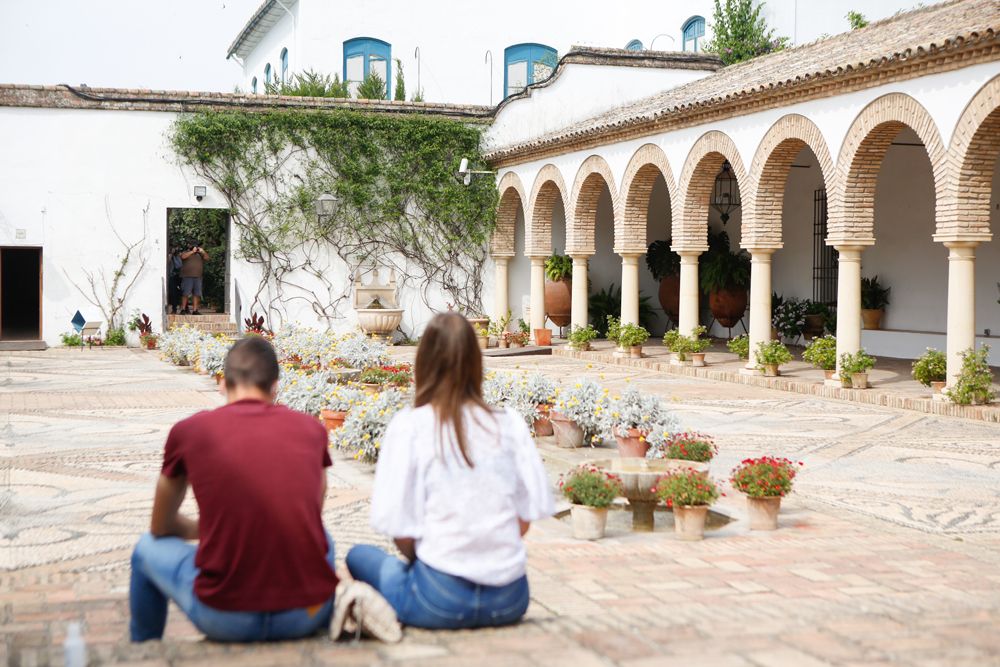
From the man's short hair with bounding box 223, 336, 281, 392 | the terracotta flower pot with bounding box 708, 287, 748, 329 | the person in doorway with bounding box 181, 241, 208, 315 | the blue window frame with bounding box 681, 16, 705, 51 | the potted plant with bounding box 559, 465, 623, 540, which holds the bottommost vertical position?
the potted plant with bounding box 559, 465, 623, 540

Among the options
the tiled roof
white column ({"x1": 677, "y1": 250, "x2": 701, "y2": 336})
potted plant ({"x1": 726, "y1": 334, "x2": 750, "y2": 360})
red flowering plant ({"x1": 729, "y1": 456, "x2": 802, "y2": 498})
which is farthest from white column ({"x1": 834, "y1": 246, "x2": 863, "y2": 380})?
red flowering plant ({"x1": 729, "y1": 456, "x2": 802, "y2": 498})

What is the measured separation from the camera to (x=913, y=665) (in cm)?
401

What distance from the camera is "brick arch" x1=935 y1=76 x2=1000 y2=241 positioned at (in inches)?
477

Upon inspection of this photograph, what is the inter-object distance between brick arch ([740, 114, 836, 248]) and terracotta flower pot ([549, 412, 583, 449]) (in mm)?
7188

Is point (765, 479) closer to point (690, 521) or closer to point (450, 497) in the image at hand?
point (690, 521)

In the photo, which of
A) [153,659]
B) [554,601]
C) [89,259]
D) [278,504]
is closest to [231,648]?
[153,659]

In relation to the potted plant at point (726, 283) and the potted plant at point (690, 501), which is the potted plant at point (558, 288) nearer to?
the potted plant at point (726, 283)

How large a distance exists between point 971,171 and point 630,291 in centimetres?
824

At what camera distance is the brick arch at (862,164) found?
13.5 m

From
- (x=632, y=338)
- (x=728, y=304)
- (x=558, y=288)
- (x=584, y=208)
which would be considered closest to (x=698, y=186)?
(x=632, y=338)

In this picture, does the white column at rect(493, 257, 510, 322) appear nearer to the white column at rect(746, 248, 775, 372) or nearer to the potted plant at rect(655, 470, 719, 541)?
the white column at rect(746, 248, 775, 372)

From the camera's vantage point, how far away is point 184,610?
3914 mm

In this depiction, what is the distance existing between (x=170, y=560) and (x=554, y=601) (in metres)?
1.82

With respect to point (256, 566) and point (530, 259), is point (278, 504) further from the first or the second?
point (530, 259)
